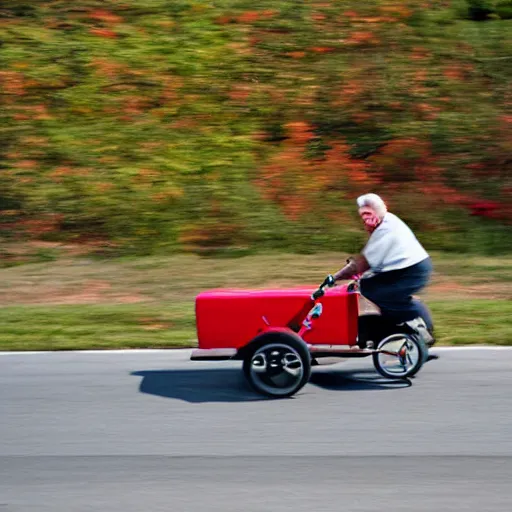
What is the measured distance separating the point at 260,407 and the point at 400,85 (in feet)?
43.0

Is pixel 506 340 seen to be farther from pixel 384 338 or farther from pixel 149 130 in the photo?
pixel 149 130

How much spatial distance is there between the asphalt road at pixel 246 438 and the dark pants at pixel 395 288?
629 mm

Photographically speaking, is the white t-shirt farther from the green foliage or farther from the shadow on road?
the green foliage

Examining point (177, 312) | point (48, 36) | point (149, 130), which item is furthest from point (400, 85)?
point (177, 312)

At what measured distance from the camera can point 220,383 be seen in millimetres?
9172

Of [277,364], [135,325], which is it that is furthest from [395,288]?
[135,325]

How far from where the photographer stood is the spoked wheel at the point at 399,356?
28.7 ft

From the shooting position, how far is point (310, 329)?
28.2ft

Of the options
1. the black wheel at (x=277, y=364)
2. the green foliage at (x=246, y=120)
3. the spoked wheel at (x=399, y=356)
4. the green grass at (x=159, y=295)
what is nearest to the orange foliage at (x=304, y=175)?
the green foliage at (x=246, y=120)

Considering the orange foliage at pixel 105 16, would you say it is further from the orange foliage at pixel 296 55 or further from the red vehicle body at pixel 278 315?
the red vehicle body at pixel 278 315

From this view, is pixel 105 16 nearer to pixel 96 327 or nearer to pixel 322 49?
A: pixel 322 49

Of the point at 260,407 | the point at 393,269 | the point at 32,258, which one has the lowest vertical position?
the point at 32,258

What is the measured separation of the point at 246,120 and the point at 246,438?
13304 mm

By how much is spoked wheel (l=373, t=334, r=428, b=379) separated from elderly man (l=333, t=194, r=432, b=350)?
0.43ft
